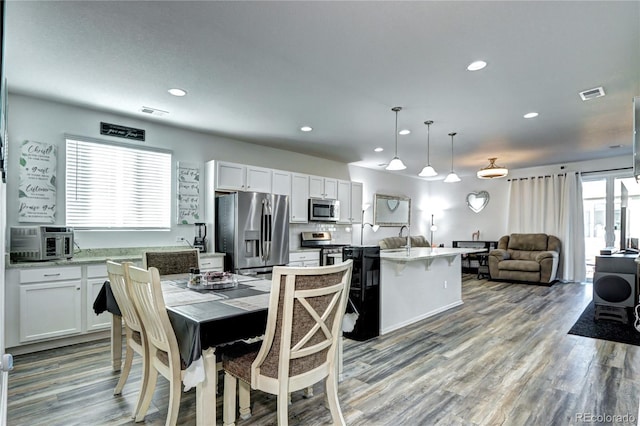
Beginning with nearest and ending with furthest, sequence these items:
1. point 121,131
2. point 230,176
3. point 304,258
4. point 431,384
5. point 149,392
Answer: point 149,392
point 431,384
point 121,131
point 230,176
point 304,258

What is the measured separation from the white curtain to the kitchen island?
3705mm

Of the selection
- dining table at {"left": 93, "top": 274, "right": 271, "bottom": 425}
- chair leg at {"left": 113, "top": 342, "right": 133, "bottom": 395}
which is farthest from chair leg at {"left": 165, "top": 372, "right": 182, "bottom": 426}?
chair leg at {"left": 113, "top": 342, "right": 133, "bottom": 395}

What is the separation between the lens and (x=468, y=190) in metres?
9.22

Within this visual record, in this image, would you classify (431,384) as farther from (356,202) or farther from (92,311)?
(356,202)

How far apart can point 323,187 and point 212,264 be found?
267 cm

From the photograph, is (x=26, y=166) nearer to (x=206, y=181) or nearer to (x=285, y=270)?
(x=206, y=181)

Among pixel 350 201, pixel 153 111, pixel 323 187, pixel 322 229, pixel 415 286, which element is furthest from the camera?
pixel 350 201

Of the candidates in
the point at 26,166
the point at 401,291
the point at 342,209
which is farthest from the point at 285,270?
the point at 342,209

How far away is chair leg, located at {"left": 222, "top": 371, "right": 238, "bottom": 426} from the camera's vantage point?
6.25 feet

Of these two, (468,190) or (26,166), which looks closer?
(26,166)

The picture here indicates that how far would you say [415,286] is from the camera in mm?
4387

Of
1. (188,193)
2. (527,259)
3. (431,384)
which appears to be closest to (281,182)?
(188,193)

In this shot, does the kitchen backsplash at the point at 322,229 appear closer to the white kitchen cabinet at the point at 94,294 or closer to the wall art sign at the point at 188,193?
the wall art sign at the point at 188,193

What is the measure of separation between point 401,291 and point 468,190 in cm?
613
